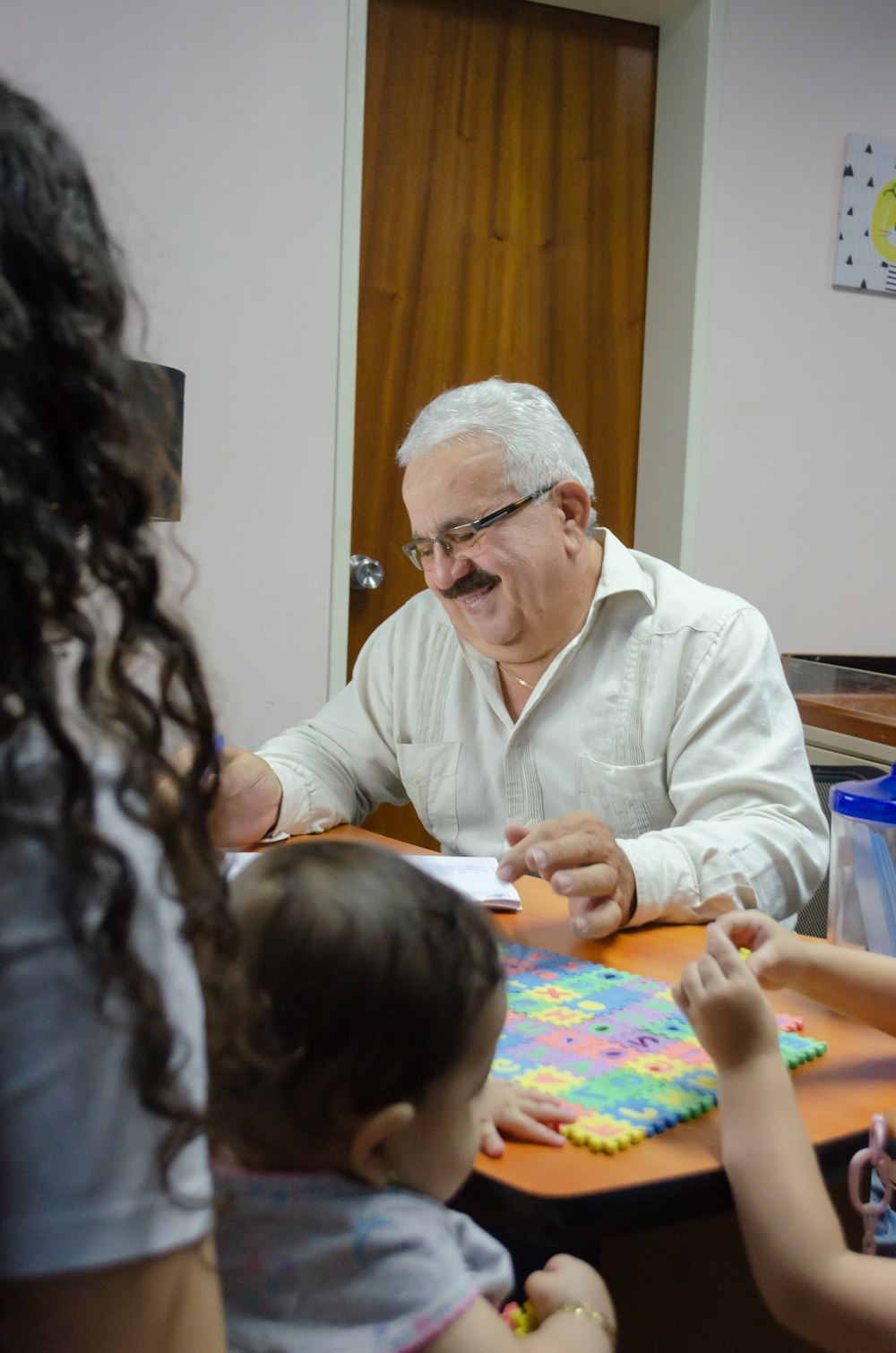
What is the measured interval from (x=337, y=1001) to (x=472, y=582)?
47.8 inches

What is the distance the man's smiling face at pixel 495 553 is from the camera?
72.4 inches

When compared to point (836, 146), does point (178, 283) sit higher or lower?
lower

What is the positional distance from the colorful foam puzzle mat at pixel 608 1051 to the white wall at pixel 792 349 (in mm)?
2218

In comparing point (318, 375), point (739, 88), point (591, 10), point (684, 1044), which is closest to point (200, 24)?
point (318, 375)

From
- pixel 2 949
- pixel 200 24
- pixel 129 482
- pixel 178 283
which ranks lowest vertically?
pixel 2 949

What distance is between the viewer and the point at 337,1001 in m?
0.69

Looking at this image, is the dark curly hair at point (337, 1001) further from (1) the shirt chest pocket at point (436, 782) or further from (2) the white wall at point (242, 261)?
(2) the white wall at point (242, 261)

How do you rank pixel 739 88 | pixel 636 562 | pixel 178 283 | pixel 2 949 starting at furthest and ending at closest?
pixel 739 88 < pixel 178 283 < pixel 636 562 < pixel 2 949

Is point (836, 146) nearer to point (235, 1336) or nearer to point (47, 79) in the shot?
point (47, 79)

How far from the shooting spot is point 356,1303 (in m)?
0.68

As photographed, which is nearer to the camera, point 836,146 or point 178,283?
point 178,283

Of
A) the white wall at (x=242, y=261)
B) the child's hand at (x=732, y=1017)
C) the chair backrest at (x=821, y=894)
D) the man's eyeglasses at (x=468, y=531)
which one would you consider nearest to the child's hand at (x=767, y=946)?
the child's hand at (x=732, y=1017)

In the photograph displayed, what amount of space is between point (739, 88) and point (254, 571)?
5.73 ft

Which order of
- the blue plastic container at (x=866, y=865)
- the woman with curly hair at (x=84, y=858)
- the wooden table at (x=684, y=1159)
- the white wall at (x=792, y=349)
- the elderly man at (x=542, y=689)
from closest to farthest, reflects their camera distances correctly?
the woman with curly hair at (x=84, y=858) → the wooden table at (x=684, y=1159) → the blue plastic container at (x=866, y=865) → the elderly man at (x=542, y=689) → the white wall at (x=792, y=349)
